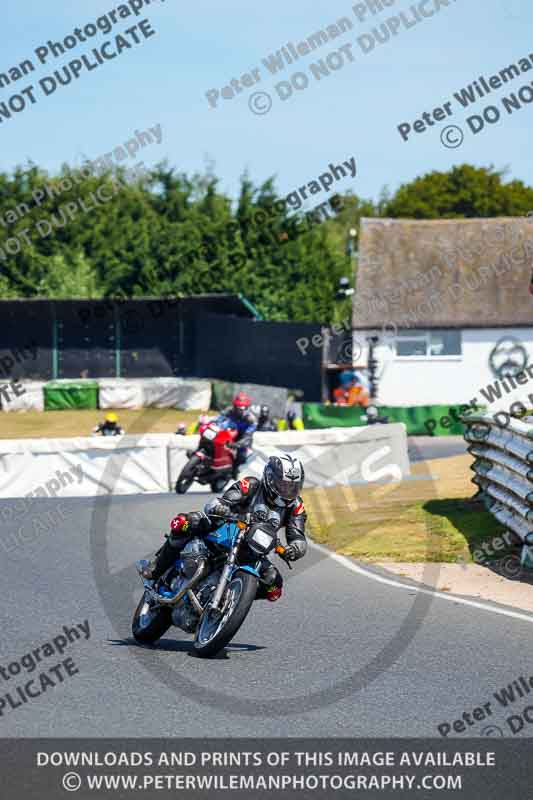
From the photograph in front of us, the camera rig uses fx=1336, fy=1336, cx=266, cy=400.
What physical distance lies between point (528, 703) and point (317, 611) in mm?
3699

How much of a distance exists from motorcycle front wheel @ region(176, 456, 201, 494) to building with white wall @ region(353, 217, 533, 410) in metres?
24.4

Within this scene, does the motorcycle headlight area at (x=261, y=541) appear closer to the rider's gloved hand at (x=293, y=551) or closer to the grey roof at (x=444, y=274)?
the rider's gloved hand at (x=293, y=551)

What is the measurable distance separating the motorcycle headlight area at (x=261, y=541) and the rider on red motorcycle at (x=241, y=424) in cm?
1168

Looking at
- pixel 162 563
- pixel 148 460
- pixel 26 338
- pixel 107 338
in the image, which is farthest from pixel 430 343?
pixel 162 563

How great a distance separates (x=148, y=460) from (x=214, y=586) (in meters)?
13.2

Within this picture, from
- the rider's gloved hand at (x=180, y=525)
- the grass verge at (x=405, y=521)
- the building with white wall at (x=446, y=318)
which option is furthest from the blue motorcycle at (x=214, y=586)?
the building with white wall at (x=446, y=318)

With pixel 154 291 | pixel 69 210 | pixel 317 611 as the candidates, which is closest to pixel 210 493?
pixel 317 611

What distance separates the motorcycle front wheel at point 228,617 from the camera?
8.48 meters

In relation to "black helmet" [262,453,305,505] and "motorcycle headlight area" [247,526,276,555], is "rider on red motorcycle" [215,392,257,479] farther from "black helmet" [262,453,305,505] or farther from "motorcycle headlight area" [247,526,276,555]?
"motorcycle headlight area" [247,526,276,555]

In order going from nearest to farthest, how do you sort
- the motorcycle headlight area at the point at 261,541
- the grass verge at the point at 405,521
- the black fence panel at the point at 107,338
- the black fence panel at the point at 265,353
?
the motorcycle headlight area at the point at 261,541 < the grass verge at the point at 405,521 < the black fence panel at the point at 265,353 < the black fence panel at the point at 107,338

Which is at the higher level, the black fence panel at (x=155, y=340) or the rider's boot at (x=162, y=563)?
the rider's boot at (x=162, y=563)

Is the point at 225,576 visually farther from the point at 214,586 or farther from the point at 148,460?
the point at 148,460

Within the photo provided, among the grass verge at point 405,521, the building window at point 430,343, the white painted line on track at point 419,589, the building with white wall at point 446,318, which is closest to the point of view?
the white painted line on track at point 419,589

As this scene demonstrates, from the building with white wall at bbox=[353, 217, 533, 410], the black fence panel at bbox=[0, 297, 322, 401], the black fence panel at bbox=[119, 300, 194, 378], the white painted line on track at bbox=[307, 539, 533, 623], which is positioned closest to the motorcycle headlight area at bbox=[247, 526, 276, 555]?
the white painted line on track at bbox=[307, 539, 533, 623]
